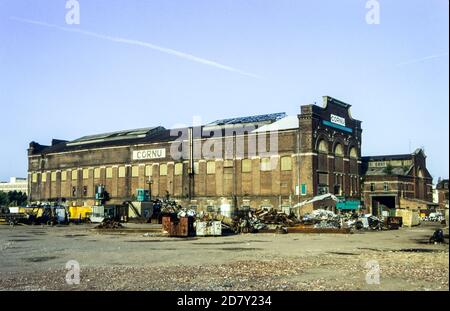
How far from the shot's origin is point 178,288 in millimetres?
10141

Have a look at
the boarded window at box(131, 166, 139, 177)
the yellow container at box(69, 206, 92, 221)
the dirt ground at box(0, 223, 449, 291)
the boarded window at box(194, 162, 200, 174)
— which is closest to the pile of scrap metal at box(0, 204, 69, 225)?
the yellow container at box(69, 206, 92, 221)

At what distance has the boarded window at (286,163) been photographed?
165 feet

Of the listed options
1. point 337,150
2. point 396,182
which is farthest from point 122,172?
point 396,182

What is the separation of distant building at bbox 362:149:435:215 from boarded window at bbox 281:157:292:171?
18.6m

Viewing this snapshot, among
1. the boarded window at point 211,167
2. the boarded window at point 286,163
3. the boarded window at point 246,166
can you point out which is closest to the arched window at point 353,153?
the boarded window at point 286,163

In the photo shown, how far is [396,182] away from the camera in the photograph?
6322cm

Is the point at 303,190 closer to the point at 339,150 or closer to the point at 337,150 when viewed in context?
the point at 337,150

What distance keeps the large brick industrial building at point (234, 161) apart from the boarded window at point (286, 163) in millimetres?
117

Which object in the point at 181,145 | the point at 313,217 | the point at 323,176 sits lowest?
the point at 313,217

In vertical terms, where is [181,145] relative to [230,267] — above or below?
above

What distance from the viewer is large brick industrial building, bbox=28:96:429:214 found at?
50.0 m

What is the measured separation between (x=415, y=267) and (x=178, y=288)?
24.2 feet
